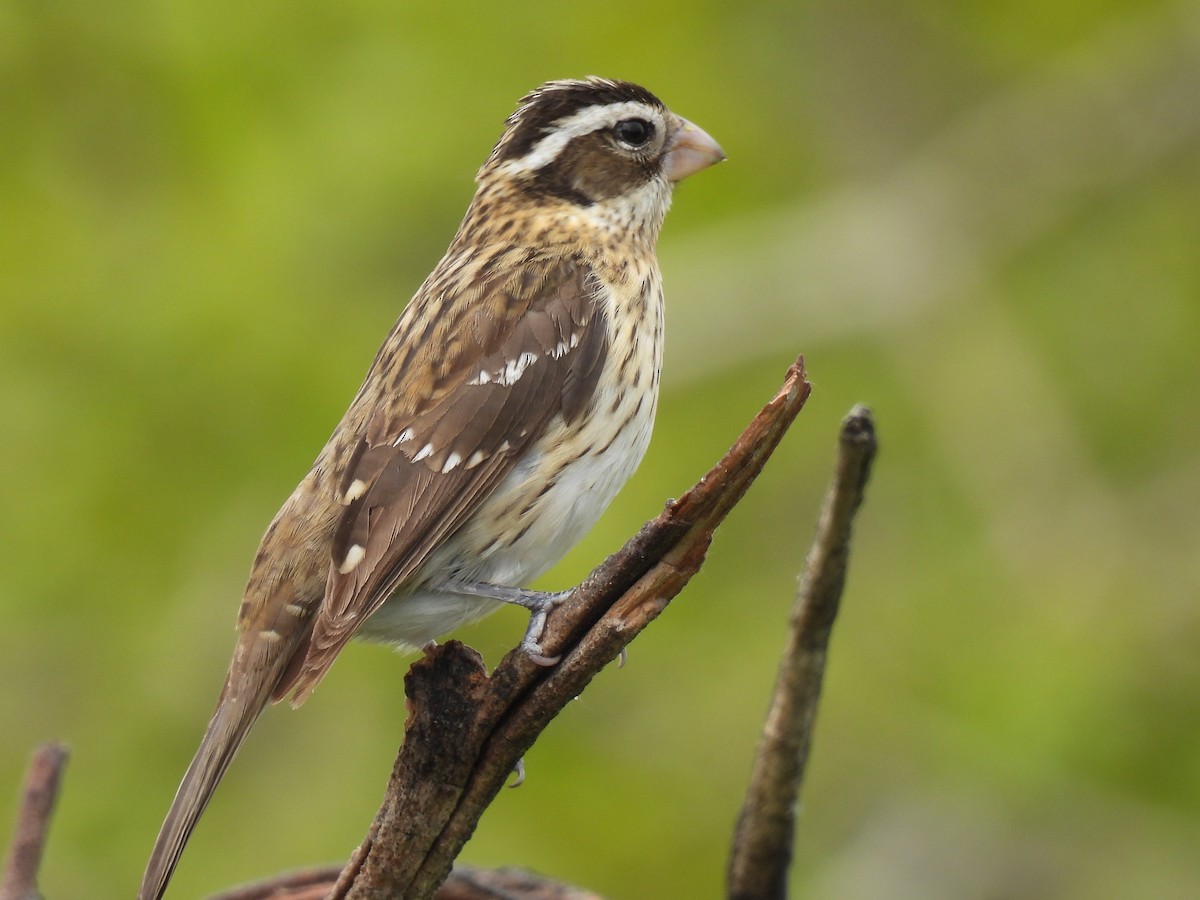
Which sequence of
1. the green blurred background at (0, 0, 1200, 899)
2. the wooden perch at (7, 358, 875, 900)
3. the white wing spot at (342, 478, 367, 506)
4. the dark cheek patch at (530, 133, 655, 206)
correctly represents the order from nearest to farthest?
the wooden perch at (7, 358, 875, 900) < the white wing spot at (342, 478, 367, 506) < the dark cheek patch at (530, 133, 655, 206) < the green blurred background at (0, 0, 1200, 899)

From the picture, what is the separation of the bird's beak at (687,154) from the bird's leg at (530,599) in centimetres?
174

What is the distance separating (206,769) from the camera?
399cm

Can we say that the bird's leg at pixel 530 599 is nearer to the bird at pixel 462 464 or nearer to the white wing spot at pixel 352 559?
the bird at pixel 462 464

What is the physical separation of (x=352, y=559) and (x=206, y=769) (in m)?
0.64

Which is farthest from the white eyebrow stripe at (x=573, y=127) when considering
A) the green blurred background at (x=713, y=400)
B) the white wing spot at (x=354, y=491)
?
the green blurred background at (x=713, y=400)

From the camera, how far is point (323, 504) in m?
4.49

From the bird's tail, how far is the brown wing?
3.8 inches

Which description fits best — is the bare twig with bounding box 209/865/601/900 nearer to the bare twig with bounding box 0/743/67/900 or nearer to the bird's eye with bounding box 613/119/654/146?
the bare twig with bounding box 0/743/67/900

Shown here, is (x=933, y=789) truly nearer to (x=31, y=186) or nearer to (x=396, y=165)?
(x=396, y=165)

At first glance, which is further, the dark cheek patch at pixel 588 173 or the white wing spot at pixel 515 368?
the dark cheek patch at pixel 588 173

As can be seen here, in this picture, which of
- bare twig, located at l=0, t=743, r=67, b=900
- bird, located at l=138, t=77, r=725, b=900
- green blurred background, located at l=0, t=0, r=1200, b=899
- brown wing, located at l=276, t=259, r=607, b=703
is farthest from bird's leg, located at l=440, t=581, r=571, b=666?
green blurred background, located at l=0, t=0, r=1200, b=899

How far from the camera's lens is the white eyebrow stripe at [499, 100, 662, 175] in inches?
213

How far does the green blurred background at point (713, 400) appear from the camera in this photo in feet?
22.4

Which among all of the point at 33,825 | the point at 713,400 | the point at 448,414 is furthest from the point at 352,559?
the point at 713,400
